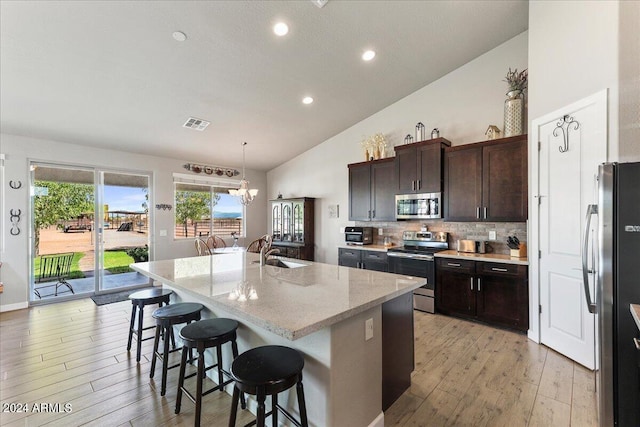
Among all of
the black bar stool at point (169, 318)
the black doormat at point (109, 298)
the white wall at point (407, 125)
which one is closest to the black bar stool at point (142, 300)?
the black bar stool at point (169, 318)

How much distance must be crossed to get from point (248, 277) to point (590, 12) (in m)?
3.82

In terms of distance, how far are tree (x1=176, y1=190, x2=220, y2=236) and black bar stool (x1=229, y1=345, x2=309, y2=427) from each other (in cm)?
534

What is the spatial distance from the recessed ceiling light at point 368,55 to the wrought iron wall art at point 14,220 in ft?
18.5

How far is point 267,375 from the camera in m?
1.40

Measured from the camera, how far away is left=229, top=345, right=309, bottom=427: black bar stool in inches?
53.4

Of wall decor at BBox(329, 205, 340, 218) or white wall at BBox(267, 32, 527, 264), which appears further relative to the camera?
wall decor at BBox(329, 205, 340, 218)

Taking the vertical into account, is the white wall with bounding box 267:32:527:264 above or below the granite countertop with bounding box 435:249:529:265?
above

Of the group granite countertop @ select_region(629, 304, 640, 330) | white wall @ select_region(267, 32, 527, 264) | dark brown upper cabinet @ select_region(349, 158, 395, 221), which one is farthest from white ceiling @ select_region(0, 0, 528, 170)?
granite countertop @ select_region(629, 304, 640, 330)

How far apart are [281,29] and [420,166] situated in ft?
8.82

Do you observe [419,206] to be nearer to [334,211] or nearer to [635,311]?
[334,211]

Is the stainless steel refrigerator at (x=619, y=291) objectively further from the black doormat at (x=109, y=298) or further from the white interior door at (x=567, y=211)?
the black doormat at (x=109, y=298)

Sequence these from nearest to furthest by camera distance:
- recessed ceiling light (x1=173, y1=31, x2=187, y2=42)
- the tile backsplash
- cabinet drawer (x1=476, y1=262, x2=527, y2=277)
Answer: recessed ceiling light (x1=173, y1=31, x2=187, y2=42), cabinet drawer (x1=476, y1=262, x2=527, y2=277), the tile backsplash

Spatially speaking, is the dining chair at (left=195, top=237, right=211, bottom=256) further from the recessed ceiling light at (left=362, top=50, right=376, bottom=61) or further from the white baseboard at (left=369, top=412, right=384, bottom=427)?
the white baseboard at (left=369, top=412, right=384, bottom=427)

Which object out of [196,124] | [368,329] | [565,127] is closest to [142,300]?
[368,329]
